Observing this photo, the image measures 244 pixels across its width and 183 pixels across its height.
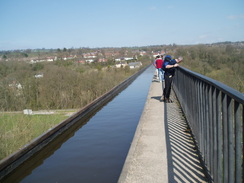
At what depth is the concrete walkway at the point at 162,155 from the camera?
3.80 metres

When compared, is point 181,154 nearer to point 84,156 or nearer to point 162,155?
point 162,155

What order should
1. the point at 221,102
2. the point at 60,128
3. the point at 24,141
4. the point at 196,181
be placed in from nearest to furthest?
the point at 221,102 < the point at 196,181 < the point at 24,141 < the point at 60,128

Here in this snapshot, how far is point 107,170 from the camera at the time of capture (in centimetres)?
520

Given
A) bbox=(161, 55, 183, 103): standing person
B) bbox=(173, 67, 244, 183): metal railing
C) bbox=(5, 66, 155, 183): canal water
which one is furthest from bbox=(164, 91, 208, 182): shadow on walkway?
bbox=(161, 55, 183, 103): standing person

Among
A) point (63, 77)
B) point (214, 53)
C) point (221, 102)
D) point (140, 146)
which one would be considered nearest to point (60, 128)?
point (140, 146)

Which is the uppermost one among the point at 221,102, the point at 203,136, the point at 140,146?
the point at 221,102

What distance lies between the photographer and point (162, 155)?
464 centimetres

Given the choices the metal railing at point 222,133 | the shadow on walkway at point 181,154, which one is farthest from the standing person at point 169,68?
the metal railing at point 222,133

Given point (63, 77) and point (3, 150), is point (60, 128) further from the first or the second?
point (63, 77)

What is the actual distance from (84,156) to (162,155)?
2.14m

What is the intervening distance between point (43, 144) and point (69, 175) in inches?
88.0

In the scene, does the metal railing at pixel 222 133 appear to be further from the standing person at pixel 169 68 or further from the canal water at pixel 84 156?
the standing person at pixel 169 68

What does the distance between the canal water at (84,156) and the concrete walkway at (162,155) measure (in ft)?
2.10

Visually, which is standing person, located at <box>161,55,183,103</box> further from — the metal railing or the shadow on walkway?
the metal railing
